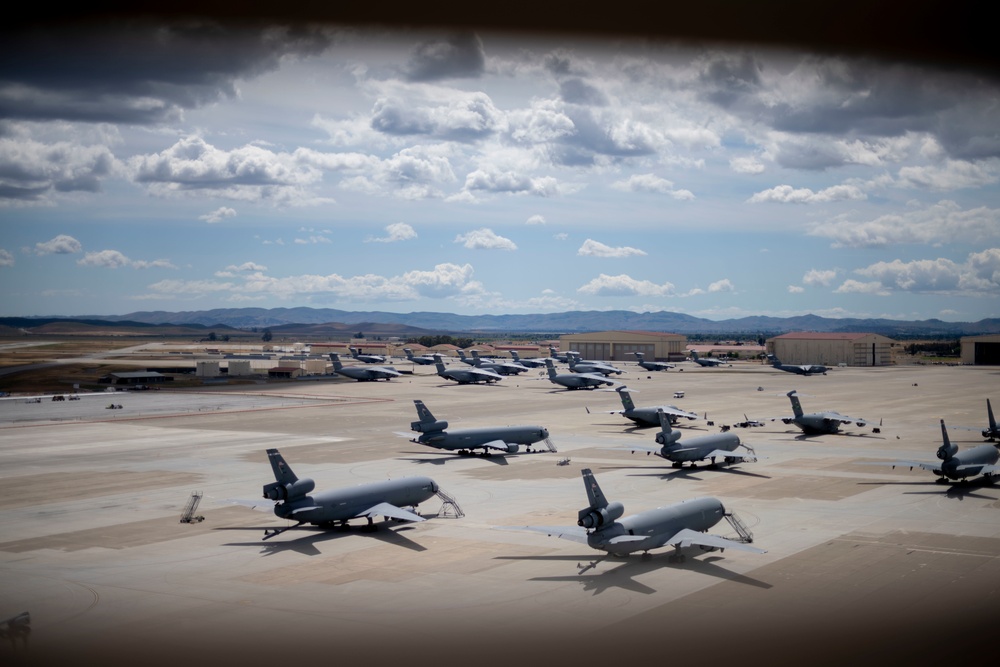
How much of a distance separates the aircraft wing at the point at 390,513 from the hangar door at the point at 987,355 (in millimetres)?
147009

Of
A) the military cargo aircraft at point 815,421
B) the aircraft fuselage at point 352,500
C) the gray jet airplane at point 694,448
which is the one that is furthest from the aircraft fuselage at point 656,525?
the military cargo aircraft at point 815,421

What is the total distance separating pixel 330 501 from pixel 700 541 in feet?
40.8

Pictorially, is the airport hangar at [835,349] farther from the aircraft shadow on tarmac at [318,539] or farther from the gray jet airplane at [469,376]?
the aircraft shadow on tarmac at [318,539]

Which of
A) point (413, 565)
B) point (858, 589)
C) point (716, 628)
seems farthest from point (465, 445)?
point (716, 628)

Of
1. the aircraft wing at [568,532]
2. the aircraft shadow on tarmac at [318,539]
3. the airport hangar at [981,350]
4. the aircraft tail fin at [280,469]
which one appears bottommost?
the aircraft shadow on tarmac at [318,539]

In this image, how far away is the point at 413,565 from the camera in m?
25.4

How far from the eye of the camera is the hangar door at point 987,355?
150 m

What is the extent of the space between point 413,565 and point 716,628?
13252 mm

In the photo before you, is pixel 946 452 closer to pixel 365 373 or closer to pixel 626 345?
pixel 365 373

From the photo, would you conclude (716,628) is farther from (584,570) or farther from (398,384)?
(398,384)

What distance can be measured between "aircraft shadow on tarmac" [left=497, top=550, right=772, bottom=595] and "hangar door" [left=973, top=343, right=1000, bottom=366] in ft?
479

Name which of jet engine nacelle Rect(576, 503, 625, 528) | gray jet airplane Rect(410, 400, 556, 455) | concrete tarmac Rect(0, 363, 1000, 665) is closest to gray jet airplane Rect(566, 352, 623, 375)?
concrete tarmac Rect(0, 363, 1000, 665)

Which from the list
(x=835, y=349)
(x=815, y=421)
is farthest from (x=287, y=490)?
(x=835, y=349)

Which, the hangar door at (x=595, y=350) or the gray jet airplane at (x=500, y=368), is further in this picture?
the hangar door at (x=595, y=350)
